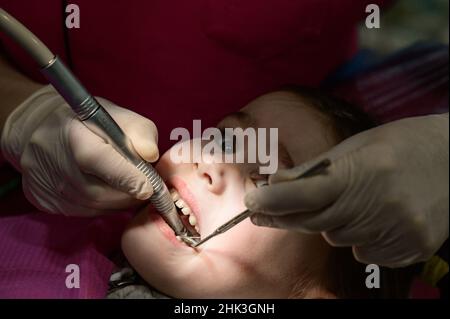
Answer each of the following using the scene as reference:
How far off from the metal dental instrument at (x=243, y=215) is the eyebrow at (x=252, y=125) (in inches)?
5.2

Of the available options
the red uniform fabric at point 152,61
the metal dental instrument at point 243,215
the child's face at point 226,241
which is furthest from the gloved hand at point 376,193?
the red uniform fabric at point 152,61

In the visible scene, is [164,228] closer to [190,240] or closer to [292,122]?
[190,240]

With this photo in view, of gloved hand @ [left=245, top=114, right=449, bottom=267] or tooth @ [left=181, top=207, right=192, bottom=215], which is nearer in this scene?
gloved hand @ [left=245, top=114, right=449, bottom=267]

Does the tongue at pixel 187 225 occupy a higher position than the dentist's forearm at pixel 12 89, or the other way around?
the dentist's forearm at pixel 12 89

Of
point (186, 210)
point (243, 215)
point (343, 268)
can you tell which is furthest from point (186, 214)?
point (343, 268)

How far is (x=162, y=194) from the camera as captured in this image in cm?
77

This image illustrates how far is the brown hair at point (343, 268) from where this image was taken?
0.90 meters

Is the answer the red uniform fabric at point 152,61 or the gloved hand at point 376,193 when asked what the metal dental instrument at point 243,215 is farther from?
the red uniform fabric at point 152,61

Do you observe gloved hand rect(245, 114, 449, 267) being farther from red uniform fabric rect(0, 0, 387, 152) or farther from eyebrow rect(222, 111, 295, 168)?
red uniform fabric rect(0, 0, 387, 152)

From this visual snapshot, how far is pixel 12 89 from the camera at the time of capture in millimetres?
911

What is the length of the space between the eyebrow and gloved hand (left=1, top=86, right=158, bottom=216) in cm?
16

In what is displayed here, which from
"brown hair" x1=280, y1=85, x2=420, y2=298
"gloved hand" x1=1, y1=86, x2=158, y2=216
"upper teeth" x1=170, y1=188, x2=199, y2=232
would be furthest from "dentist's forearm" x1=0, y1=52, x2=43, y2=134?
"brown hair" x1=280, y1=85, x2=420, y2=298

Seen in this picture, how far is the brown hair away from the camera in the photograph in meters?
0.90
